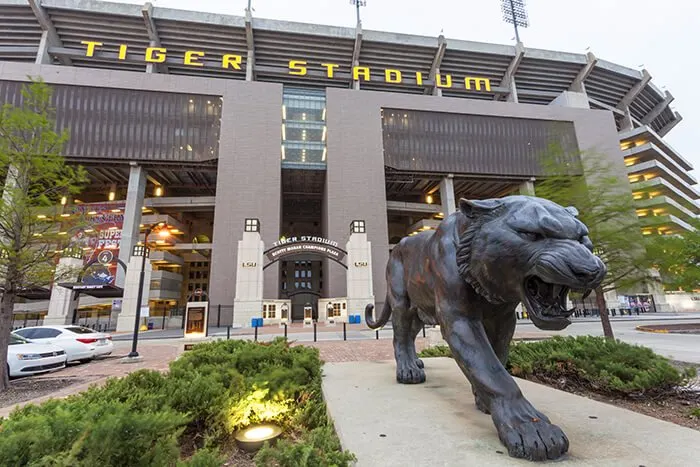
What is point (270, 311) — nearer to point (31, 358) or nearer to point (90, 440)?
point (31, 358)

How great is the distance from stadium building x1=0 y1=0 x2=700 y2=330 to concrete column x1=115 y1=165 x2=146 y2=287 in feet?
0.47

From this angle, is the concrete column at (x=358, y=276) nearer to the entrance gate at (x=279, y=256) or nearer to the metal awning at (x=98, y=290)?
the entrance gate at (x=279, y=256)

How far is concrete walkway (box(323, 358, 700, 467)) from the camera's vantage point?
2.07 m

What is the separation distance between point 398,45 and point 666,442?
50.5 m

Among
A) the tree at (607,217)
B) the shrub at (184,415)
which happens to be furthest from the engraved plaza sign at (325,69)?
the shrub at (184,415)

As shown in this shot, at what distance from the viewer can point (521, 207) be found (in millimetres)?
2447

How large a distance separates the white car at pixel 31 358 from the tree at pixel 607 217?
1596cm

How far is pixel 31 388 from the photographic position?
7438mm

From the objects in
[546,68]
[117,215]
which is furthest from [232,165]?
[546,68]

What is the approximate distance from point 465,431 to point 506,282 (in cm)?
126

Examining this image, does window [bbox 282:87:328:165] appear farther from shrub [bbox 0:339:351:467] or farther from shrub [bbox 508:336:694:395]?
shrub [bbox 508:336:694:395]

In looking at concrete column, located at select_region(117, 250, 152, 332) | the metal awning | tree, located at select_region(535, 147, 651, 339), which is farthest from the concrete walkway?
the metal awning

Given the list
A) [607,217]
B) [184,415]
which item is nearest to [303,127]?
[607,217]

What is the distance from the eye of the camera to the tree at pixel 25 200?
24.7 ft
